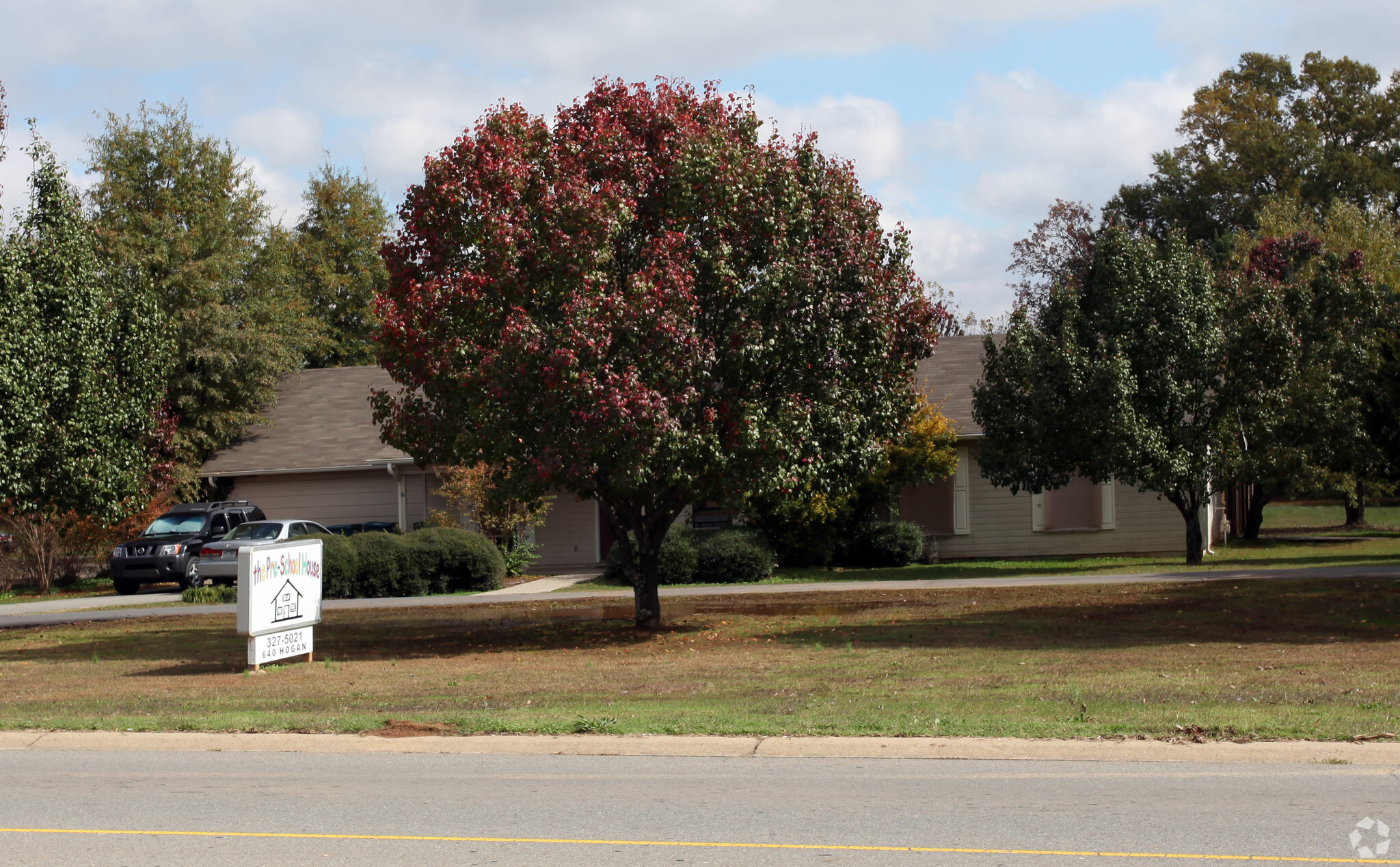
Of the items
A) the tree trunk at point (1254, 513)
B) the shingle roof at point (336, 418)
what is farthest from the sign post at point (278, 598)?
the tree trunk at point (1254, 513)

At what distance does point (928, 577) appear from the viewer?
79.7 ft

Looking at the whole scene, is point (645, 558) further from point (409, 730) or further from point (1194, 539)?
point (1194, 539)

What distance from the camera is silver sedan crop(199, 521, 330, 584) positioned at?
2580 centimetres

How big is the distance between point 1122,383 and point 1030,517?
745 centimetres

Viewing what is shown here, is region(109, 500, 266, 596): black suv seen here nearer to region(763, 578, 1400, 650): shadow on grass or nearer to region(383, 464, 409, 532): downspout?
region(383, 464, 409, 532): downspout

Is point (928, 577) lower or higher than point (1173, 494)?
lower

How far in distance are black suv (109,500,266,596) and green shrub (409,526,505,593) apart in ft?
15.5

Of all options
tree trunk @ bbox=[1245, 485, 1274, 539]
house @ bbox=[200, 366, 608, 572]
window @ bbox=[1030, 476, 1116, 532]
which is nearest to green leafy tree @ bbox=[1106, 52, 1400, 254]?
tree trunk @ bbox=[1245, 485, 1274, 539]

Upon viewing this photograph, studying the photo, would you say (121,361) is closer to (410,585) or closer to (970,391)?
(410,585)

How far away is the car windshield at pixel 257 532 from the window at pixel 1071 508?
17.1 m

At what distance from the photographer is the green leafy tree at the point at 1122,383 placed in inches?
913

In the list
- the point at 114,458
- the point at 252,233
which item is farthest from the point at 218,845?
the point at 252,233

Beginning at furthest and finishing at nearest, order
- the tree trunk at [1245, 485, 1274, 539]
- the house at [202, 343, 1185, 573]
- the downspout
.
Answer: the tree trunk at [1245, 485, 1274, 539] < the downspout < the house at [202, 343, 1185, 573]

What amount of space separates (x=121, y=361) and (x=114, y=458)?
1664mm
